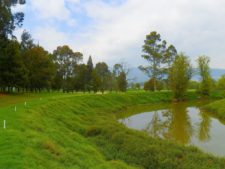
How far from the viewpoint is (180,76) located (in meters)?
74.2

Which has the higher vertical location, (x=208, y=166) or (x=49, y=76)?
(x=49, y=76)

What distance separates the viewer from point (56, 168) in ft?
46.9

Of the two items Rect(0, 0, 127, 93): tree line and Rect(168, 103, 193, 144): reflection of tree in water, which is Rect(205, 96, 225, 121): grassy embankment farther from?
Rect(0, 0, 127, 93): tree line

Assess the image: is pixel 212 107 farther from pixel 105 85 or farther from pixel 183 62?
pixel 105 85

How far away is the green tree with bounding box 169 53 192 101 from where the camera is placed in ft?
243

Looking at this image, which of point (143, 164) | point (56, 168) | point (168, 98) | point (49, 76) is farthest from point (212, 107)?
point (56, 168)

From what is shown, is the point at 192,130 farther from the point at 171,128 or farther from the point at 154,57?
the point at 154,57

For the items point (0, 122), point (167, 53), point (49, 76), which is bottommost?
point (0, 122)

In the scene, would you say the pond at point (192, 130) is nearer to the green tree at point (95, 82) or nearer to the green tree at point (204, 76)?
the green tree at point (204, 76)

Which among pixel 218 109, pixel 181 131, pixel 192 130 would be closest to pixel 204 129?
pixel 192 130

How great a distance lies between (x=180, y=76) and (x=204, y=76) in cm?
912

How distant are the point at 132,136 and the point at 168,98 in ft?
175

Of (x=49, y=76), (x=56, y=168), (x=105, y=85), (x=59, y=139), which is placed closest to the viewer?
(x=56, y=168)

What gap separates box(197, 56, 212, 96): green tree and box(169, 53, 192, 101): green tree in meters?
5.06
